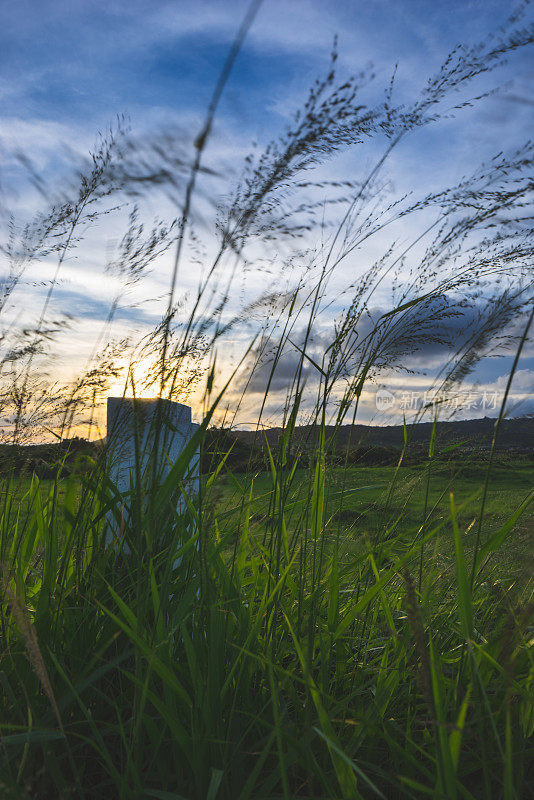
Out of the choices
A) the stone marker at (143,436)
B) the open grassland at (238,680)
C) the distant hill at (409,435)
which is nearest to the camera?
the open grassland at (238,680)

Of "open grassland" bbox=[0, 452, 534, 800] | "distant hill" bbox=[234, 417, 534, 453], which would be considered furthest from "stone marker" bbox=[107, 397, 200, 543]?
"distant hill" bbox=[234, 417, 534, 453]

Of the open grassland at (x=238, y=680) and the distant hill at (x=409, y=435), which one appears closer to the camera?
the open grassland at (x=238, y=680)

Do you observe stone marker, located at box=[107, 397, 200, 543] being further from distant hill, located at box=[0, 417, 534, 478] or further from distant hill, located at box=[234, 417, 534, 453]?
Answer: distant hill, located at box=[234, 417, 534, 453]

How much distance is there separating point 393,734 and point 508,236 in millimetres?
1500

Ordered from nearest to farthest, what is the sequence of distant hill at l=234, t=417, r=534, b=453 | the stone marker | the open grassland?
1. the open grassland
2. the stone marker
3. distant hill at l=234, t=417, r=534, b=453

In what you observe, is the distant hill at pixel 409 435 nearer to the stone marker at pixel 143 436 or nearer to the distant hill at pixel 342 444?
the distant hill at pixel 342 444

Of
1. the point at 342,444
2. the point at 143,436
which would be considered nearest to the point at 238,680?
the point at 143,436

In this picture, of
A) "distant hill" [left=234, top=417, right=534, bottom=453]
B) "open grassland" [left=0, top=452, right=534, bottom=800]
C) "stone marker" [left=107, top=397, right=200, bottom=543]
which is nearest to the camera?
"open grassland" [left=0, top=452, right=534, bottom=800]

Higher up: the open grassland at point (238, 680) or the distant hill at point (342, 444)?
the distant hill at point (342, 444)

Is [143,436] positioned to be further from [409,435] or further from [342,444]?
[409,435]

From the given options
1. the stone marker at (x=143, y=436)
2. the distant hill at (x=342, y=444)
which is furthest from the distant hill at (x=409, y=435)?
the stone marker at (x=143, y=436)

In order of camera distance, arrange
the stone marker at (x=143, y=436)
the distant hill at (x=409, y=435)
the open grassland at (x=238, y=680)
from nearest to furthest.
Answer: the open grassland at (x=238, y=680), the stone marker at (x=143, y=436), the distant hill at (x=409, y=435)

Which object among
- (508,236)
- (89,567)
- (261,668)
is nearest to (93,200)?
(89,567)

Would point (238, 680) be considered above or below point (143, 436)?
below
